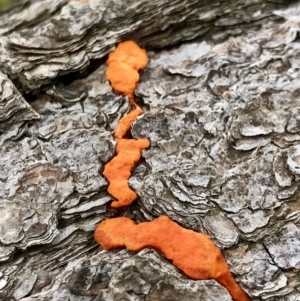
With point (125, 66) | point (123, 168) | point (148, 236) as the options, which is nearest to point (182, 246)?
point (148, 236)

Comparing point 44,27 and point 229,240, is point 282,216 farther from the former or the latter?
point 44,27

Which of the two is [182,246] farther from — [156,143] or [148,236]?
[156,143]

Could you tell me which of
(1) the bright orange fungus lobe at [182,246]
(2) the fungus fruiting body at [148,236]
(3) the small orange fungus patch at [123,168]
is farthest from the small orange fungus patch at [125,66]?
(1) the bright orange fungus lobe at [182,246]

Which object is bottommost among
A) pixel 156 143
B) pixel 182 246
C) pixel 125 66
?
pixel 182 246

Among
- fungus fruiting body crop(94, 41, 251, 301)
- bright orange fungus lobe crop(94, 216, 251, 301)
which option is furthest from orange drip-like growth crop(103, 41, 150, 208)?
bright orange fungus lobe crop(94, 216, 251, 301)

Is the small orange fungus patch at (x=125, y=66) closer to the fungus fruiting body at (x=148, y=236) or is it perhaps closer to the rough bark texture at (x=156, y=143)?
the rough bark texture at (x=156, y=143)

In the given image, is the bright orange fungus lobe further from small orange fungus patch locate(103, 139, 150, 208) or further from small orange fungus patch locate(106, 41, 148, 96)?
small orange fungus patch locate(106, 41, 148, 96)

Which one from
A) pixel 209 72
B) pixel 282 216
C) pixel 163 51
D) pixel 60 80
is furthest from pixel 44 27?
pixel 282 216
